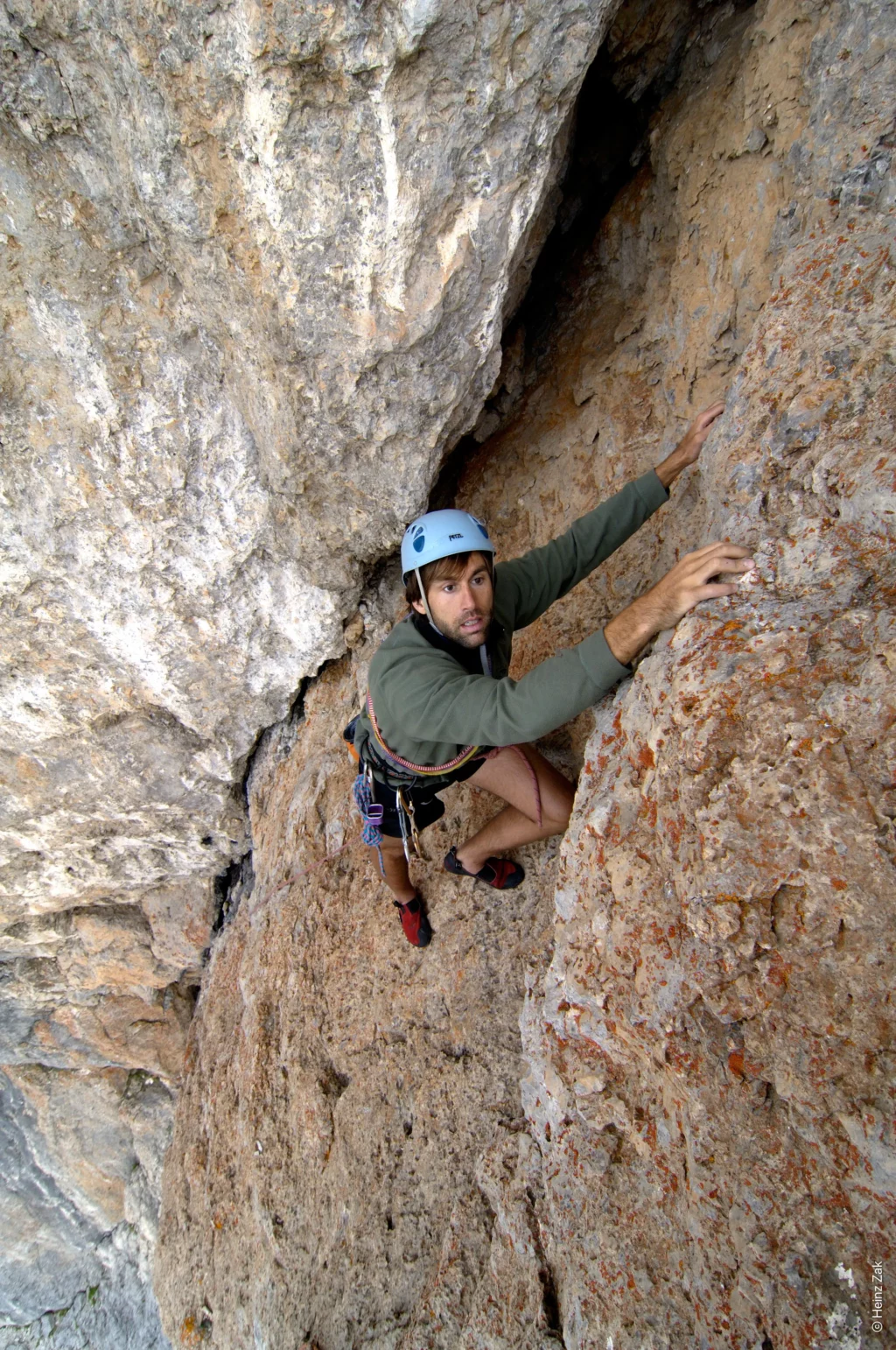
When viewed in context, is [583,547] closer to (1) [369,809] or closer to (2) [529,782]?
(2) [529,782]

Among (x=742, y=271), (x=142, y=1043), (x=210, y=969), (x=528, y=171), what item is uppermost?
(x=528, y=171)

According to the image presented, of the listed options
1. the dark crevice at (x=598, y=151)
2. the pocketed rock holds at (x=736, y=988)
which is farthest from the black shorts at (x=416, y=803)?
the dark crevice at (x=598, y=151)

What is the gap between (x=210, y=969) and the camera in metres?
5.48

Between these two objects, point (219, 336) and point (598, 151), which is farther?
point (598, 151)

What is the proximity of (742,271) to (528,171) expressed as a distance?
0.81 metres

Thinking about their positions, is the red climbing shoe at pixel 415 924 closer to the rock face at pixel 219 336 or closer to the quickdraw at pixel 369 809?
the quickdraw at pixel 369 809

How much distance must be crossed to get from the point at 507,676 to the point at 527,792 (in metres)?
0.59

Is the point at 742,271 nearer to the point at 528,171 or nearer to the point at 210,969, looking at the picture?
the point at 528,171

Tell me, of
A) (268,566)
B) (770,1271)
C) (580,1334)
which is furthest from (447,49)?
(580,1334)

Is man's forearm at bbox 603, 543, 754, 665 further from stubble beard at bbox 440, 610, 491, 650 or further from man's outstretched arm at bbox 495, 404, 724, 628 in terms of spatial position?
man's outstretched arm at bbox 495, 404, 724, 628

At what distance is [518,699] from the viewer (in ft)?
6.73

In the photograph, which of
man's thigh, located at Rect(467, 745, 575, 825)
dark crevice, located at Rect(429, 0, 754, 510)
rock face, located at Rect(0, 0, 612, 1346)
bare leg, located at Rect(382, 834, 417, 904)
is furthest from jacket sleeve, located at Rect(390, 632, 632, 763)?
dark crevice, located at Rect(429, 0, 754, 510)

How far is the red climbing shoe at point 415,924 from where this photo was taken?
335cm

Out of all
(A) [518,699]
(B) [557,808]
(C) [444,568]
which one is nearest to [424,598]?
(C) [444,568]
